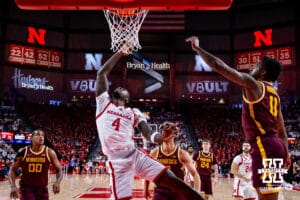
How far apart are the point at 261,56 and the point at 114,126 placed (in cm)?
3214

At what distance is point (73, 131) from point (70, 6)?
2389 cm

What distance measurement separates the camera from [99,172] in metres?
27.4

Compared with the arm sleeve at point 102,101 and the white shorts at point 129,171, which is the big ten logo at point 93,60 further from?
the white shorts at point 129,171

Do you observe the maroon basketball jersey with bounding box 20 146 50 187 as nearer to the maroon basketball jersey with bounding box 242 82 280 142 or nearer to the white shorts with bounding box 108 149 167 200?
the white shorts with bounding box 108 149 167 200

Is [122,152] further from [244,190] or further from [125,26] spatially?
[125,26]

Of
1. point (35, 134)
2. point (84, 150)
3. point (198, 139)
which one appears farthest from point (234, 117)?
point (35, 134)

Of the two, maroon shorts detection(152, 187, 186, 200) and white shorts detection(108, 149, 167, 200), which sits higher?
white shorts detection(108, 149, 167, 200)

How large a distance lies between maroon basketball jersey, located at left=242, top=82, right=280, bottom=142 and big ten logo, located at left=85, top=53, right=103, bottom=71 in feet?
108

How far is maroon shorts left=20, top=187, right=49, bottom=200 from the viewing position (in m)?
6.33

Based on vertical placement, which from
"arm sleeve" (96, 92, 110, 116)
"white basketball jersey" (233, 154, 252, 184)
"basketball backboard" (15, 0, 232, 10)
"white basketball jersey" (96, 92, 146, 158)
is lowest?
"white basketball jersey" (233, 154, 252, 184)

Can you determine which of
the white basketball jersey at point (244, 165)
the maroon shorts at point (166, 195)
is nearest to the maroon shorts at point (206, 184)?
the white basketball jersey at point (244, 165)

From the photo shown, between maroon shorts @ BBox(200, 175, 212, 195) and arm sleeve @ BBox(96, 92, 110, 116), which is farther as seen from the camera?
maroon shorts @ BBox(200, 175, 212, 195)

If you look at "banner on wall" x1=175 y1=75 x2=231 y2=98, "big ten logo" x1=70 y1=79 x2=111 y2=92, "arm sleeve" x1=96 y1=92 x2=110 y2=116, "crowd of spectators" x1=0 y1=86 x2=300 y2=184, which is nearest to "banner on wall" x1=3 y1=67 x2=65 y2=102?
"big ten logo" x1=70 y1=79 x2=111 y2=92

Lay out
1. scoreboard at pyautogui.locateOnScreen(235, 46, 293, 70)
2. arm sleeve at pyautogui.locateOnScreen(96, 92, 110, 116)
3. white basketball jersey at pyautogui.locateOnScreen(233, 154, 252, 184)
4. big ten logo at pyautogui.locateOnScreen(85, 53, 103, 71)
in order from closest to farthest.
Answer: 1. arm sleeve at pyautogui.locateOnScreen(96, 92, 110, 116)
2. white basketball jersey at pyautogui.locateOnScreen(233, 154, 252, 184)
3. scoreboard at pyautogui.locateOnScreen(235, 46, 293, 70)
4. big ten logo at pyautogui.locateOnScreen(85, 53, 103, 71)
